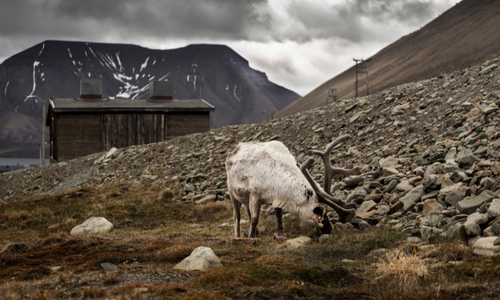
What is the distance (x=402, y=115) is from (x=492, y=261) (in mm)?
12227

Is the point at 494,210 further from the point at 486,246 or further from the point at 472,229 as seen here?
the point at 486,246

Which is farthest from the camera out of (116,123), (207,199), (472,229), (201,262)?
(116,123)

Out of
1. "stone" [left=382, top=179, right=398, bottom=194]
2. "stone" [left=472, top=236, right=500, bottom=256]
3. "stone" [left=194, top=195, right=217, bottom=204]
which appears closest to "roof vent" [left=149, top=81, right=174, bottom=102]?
"stone" [left=194, top=195, right=217, bottom=204]

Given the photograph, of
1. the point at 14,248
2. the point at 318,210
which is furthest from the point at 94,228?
the point at 318,210

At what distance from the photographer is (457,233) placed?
7805mm

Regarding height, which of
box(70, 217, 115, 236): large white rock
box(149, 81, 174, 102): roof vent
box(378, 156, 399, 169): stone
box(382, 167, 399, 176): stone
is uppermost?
box(149, 81, 174, 102): roof vent

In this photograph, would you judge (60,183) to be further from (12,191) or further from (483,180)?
(483,180)

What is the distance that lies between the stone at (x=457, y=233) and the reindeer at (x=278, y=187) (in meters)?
1.96

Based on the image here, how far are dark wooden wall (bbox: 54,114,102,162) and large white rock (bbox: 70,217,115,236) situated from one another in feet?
82.3

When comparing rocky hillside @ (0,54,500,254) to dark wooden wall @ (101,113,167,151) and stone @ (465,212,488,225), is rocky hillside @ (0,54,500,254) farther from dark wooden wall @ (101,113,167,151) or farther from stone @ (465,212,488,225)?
dark wooden wall @ (101,113,167,151)

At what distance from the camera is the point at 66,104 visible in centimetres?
3709

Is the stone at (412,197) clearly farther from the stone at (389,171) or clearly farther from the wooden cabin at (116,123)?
the wooden cabin at (116,123)

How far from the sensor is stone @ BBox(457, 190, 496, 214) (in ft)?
28.5

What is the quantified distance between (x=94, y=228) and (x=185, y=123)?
26080mm
